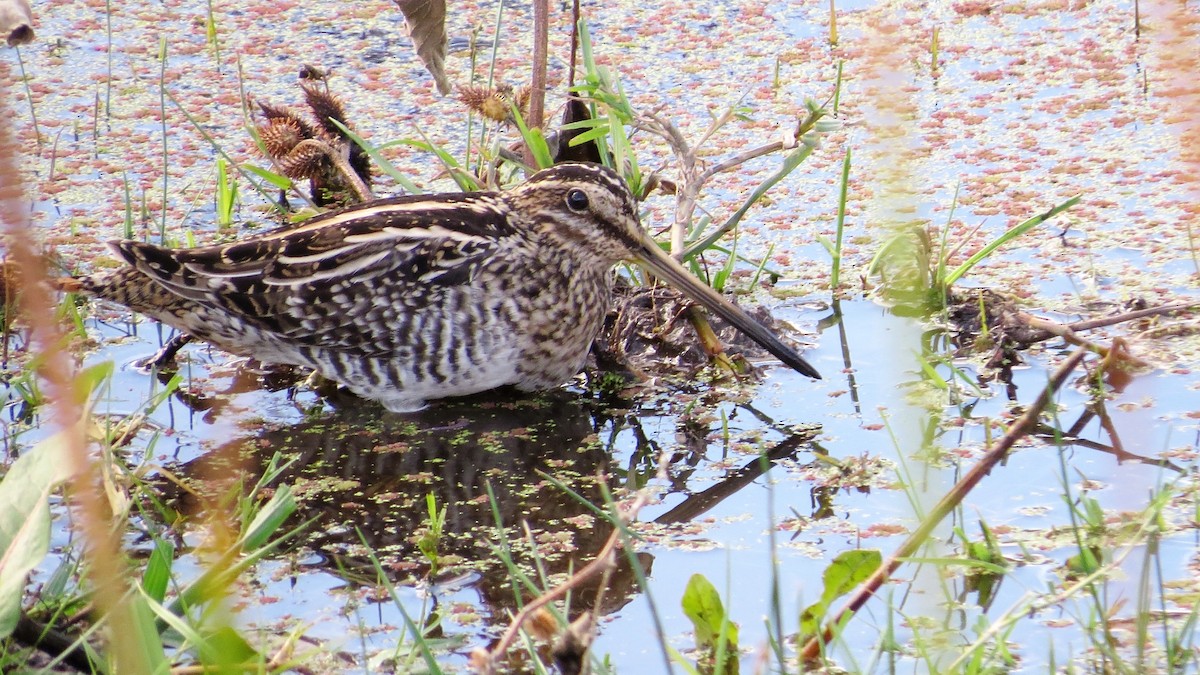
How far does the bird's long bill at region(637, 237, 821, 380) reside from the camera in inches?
164

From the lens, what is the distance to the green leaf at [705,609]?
8.54 ft

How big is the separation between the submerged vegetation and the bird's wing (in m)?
0.29

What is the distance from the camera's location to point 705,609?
263 centimetres

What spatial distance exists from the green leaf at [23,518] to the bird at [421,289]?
5.49 ft

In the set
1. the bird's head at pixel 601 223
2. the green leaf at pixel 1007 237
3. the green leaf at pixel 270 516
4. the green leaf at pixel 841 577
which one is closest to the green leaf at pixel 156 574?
the green leaf at pixel 270 516

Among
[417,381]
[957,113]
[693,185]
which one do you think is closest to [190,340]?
[417,381]

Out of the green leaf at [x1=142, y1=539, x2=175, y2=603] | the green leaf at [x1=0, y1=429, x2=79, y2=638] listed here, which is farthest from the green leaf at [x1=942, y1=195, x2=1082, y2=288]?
the green leaf at [x1=0, y1=429, x2=79, y2=638]

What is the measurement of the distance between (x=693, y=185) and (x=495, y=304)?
778 millimetres

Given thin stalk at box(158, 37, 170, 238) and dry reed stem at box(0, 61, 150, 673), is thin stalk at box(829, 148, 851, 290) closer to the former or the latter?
thin stalk at box(158, 37, 170, 238)

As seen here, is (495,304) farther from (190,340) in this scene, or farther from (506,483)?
(190,340)

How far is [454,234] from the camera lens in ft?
13.8

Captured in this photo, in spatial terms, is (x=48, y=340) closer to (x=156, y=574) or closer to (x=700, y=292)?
(x=156, y=574)

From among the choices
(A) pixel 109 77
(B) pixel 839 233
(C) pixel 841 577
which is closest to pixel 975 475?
(C) pixel 841 577

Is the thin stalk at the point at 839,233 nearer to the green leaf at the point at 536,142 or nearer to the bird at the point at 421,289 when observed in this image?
the bird at the point at 421,289
